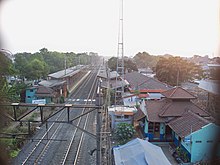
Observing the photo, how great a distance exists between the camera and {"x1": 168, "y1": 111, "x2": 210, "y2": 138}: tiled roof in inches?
268

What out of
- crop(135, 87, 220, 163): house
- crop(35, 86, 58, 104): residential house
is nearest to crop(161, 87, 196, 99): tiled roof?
crop(135, 87, 220, 163): house

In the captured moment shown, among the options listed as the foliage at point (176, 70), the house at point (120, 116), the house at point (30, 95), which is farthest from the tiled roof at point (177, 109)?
the house at point (30, 95)

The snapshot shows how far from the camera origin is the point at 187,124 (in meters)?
7.32

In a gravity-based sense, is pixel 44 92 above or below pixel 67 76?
below

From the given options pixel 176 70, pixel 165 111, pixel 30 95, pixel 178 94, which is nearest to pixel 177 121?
pixel 165 111

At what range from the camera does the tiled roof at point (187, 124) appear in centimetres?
680

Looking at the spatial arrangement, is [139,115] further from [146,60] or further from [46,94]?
[146,60]

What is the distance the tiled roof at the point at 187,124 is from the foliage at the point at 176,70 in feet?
29.8

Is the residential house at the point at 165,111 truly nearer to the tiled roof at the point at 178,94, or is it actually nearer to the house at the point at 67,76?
the tiled roof at the point at 178,94

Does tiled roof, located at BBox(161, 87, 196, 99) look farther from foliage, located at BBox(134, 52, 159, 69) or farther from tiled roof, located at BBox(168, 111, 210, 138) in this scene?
foliage, located at BBox(134, 52, 159, 69)

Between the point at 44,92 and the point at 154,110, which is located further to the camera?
the point at 44,92

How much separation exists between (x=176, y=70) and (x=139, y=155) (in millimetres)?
12377

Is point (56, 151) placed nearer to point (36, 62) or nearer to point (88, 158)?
point (88, 158)

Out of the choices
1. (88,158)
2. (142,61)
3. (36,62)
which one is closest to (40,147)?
(88,158)
